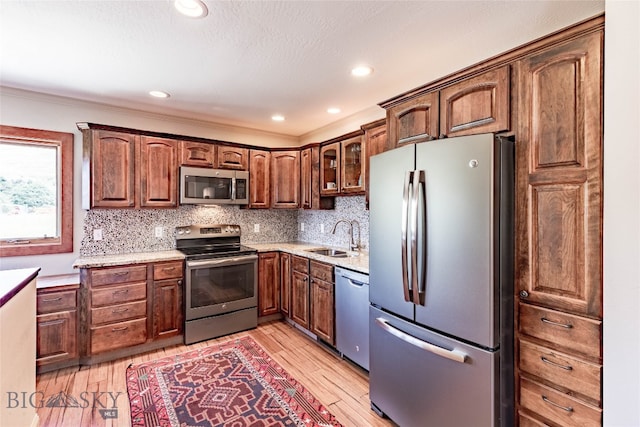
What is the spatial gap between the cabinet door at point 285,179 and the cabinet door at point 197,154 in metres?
0.82

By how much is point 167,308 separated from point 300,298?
54.7 inches

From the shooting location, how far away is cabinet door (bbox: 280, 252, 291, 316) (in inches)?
146

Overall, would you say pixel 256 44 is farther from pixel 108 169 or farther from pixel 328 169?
pixel 108 169

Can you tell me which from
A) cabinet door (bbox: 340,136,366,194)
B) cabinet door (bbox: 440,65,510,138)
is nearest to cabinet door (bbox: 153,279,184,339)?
cabinet door (bbox: 340,136,366,194)

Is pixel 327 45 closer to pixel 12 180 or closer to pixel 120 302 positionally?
pixel 120 302

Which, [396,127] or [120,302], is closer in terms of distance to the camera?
[396,127]

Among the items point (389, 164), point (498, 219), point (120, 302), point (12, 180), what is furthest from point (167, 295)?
point (498, 219)

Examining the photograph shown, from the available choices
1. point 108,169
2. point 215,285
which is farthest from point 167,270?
point 108,169

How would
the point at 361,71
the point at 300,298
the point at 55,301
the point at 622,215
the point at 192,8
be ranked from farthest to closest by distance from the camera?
the point at 300,298 < the point at 55,301 < the point at 361,71 < the point at 192,8 < the point at 622,215

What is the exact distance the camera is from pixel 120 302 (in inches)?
116

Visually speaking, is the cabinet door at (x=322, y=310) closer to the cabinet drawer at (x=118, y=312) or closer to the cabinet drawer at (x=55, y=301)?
the cabinet drawer at (x=118, y=312)

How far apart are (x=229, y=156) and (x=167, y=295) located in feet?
5.72

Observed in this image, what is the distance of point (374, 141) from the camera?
2.99 meters

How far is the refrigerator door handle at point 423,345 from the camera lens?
1670mm
